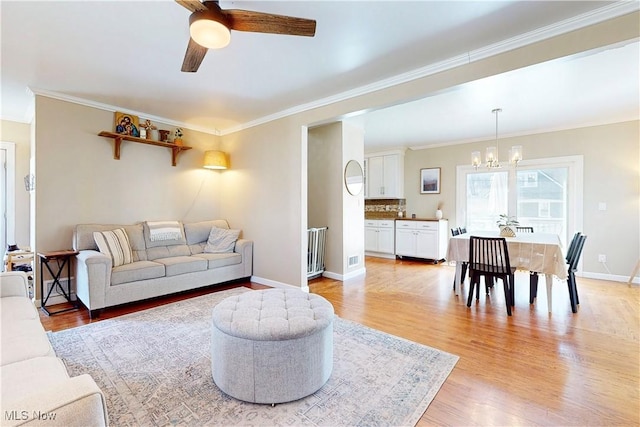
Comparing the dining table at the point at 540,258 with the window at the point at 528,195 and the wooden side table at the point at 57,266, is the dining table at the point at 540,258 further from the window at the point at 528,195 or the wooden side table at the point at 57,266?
the wooden side table at the point at 57,266

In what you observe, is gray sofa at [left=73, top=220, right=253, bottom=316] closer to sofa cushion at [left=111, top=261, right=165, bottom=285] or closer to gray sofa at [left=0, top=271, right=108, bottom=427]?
sofa cushion at [left=111, top=261, right=165, bottom=285]

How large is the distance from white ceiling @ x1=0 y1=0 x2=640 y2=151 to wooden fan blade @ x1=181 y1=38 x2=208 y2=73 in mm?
274

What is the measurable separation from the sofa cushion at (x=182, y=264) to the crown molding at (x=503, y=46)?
2554mm

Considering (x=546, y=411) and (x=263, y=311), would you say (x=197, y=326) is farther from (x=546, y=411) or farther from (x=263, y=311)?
(x=546, y=411)

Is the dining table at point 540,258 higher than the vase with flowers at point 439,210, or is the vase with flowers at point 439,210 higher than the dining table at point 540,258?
the vase with flowers at point 439,210

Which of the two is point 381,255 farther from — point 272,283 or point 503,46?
point 503,46

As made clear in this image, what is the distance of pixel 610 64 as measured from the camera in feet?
9.30

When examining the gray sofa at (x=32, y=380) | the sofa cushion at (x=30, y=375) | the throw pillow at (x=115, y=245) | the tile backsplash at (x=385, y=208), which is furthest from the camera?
the tile backsplash at (x=385, y=208)

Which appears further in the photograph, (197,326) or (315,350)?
(197,326)

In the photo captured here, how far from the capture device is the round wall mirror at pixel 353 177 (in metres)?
4.76

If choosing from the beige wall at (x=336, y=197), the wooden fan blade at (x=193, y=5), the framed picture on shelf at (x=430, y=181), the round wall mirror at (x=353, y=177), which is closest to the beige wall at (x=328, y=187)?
the beige wall at (x=336, y=197)

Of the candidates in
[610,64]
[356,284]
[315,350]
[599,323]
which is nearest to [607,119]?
[610,64]

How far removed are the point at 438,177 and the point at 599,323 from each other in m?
3.94

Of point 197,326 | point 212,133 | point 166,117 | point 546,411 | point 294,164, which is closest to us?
point 546,411
